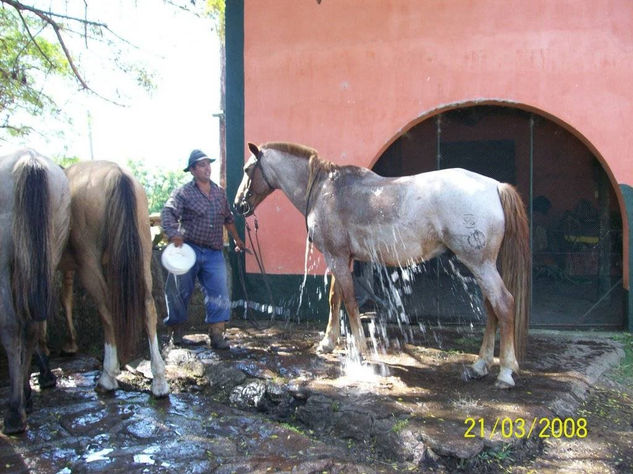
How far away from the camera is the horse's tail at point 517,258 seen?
4.25 m

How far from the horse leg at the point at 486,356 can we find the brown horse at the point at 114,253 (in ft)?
8.41

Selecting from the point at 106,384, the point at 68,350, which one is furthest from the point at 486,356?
the point at 68,350

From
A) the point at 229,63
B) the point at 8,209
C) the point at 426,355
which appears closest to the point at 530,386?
the point at 426,355

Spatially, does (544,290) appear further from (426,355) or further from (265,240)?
(265,240)

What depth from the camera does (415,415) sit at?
11.5ft

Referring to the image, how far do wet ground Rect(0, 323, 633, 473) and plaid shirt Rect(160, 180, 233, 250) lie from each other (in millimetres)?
1160

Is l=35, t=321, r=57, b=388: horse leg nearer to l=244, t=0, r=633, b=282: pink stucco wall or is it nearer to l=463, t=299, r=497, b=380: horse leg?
l=244, t=0, r=633, b=282: pink stucco wall

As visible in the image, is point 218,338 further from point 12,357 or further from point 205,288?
point 12,357

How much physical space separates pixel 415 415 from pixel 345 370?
1.12 metres

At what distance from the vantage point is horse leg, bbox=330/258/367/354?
4.79 m

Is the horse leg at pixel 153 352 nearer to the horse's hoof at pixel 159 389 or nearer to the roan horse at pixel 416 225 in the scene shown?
the horse's hoof at pixel 159 389

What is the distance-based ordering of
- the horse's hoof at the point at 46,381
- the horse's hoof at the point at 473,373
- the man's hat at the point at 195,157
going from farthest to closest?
1. the man's hat at the point at 195,157
2. the horse's hoof at the point at 473,373
3. the horse's hoof at the point at 46,381

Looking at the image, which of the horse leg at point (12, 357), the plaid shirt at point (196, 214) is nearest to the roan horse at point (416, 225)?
the plaid shirt at point (196, 214)
